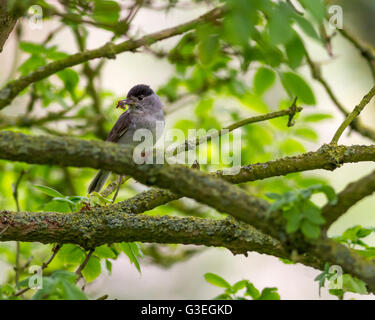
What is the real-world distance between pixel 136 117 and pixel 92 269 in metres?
2.69

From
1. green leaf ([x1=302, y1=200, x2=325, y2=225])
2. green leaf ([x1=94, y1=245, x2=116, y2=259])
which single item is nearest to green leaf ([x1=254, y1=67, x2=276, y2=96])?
green leaf ([x1=94, y1=245, x2=116, y2=259])

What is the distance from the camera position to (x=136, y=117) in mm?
5258

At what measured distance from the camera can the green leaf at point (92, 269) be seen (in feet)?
9.11

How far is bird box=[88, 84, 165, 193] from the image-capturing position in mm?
5117

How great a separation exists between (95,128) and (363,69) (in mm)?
5560

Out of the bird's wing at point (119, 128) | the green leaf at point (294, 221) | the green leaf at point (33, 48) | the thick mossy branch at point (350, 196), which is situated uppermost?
the bird's wing at point (119, 128)

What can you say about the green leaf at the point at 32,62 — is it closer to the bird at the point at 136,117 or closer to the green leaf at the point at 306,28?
the bird at the point at 136,117

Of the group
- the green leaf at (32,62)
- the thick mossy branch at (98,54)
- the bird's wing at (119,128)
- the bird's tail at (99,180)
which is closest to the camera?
the thick mossy branch at (98,54)

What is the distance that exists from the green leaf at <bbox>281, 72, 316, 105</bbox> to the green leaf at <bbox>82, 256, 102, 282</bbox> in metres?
1.43

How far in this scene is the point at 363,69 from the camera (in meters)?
8.95

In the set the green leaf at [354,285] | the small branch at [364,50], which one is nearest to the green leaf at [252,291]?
the green leaf at [354,285]

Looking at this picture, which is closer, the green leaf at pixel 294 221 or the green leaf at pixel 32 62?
the green leaf at pixel 294 221

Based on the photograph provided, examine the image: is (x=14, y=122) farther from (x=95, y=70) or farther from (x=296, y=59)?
(x=296, y=59)

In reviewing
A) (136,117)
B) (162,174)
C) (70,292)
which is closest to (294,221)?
(162,174)
